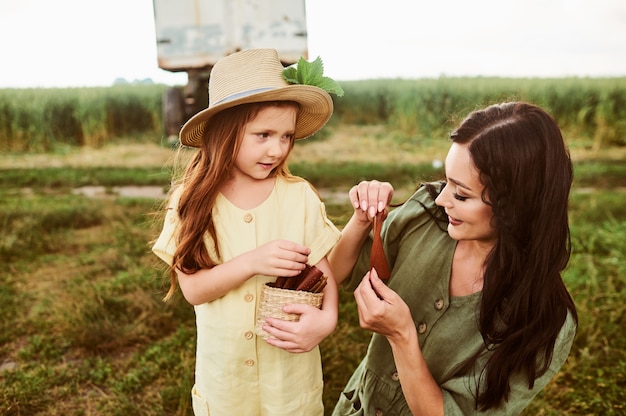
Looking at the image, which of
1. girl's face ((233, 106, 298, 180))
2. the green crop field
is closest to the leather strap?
girl's face ((233, 106, 298, 180))

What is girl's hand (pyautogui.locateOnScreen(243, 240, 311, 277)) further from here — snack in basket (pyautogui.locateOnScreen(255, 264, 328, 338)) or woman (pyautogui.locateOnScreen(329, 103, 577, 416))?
woman (pyautogui.locateOnScreen(329, 103, 577, 416))

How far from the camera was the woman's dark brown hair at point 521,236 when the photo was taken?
4.75ft

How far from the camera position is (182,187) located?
1.62m

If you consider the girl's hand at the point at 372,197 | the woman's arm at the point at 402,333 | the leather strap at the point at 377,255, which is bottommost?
the woman's arm at the point at 402,333

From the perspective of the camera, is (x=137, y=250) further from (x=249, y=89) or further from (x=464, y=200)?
(x=464, y=200)

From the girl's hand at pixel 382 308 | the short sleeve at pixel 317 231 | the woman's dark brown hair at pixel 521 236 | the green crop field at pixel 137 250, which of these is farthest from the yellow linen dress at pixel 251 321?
the woman's dark brown hair at pixel 521 236

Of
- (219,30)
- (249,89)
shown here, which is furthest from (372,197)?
(219,30)

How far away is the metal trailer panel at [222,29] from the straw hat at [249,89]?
1.48 meters

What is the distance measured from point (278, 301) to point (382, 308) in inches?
11.2

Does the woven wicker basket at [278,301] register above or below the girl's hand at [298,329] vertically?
above

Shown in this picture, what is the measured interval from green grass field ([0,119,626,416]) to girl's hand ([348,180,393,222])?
103 centimetres

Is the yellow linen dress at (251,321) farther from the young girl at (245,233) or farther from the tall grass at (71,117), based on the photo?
the tall grass at (71,117)

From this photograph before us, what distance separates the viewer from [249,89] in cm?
148

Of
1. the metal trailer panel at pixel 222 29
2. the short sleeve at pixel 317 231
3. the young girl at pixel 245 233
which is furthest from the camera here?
the metal trailer panel at pixel 222 29
